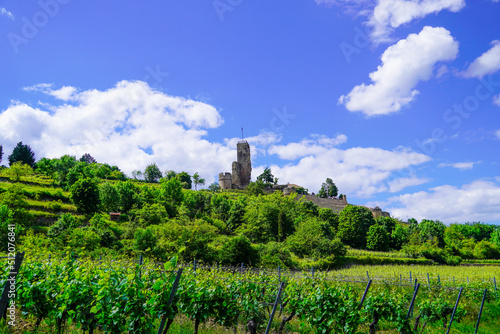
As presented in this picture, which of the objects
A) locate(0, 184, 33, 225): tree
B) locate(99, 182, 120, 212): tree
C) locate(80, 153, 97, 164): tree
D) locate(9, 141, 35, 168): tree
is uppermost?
locate(80, 153, 97, 164): tree

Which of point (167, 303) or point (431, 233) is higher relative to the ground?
point (431, 233)

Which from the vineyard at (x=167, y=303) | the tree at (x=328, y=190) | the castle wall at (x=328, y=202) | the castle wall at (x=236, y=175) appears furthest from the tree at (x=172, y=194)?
the tree at (x=328, y=190)

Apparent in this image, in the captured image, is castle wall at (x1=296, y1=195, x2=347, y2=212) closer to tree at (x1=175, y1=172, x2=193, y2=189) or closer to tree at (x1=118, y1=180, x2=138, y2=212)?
tree at (x1=175, y1=172, x2=193, y2=189)

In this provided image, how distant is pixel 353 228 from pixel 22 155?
71.2 meters

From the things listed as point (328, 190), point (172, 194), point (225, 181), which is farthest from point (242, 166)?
point (172, 194)

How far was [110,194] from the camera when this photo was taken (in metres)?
39.6

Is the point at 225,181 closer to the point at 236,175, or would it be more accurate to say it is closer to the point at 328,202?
the point at 236,175

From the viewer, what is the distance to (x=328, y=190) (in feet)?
274

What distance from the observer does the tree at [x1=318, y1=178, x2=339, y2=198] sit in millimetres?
83062

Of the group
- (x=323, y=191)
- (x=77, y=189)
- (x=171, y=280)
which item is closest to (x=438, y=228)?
(x=323, y=191)

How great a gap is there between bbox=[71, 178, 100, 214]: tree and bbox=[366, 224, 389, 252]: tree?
40.0 metres

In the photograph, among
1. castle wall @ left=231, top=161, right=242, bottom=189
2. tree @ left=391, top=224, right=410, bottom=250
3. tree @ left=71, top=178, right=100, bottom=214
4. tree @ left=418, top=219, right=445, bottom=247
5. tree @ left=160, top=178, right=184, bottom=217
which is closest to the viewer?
tree @ left=71, top=178, right=100, bottom=214

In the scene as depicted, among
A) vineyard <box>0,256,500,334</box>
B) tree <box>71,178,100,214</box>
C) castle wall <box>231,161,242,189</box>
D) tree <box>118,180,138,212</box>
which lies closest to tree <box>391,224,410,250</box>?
tree <box>118,180,138,212</box>

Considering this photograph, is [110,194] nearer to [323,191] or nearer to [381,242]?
[381,242]
